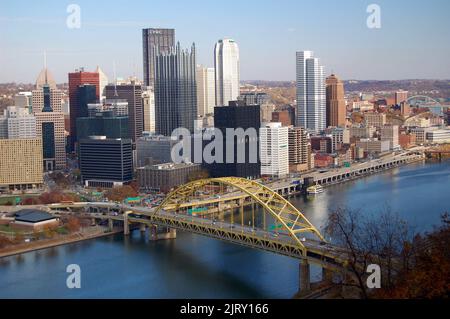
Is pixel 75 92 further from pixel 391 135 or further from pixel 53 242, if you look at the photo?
pixel 53 242

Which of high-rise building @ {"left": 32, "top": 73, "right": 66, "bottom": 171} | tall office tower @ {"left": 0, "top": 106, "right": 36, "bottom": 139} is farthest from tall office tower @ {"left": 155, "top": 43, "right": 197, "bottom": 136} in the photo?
tall office tower @ {"left": 0, "top": 106, "right": 36, "bottom": 139}

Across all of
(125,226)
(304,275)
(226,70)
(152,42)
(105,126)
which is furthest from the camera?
(152,42)

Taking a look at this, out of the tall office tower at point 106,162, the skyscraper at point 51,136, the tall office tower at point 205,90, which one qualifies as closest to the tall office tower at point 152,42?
the tall office tower at point 205,90

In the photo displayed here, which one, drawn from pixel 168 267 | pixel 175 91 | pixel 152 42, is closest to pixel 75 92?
pixel 175 91

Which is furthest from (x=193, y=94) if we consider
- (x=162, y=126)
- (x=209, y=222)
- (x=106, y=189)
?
(x=209, y=222)
